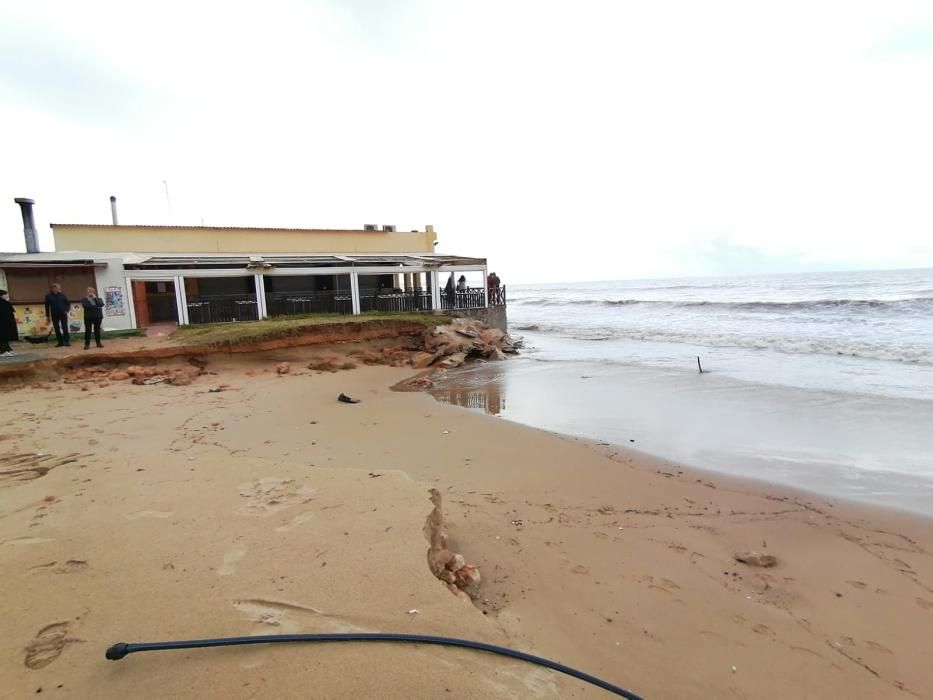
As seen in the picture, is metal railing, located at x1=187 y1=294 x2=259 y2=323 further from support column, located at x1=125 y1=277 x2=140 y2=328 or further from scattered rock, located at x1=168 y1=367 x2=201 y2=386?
scattered rock, located at x1=168 y1=367 x2=201 y2=386

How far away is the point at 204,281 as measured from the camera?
20781 mm

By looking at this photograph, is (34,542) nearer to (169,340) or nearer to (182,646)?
(182,646)

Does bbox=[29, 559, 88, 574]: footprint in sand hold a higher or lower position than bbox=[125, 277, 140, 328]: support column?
lower

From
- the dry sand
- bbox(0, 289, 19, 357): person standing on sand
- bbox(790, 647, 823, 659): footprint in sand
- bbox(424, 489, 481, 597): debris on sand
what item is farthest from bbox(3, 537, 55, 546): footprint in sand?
bbox(0, 289, 19, 357): person standing on sand

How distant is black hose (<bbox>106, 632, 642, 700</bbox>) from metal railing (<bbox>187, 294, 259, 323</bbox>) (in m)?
17.6

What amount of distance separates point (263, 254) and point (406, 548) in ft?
74.4

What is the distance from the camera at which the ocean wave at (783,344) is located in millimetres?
14172

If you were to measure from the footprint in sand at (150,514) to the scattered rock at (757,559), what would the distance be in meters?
4.44

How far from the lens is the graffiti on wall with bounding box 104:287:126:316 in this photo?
53.9 feet

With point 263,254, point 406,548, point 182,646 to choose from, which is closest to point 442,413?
point 406,548

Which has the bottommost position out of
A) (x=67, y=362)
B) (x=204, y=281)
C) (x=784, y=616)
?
(x=784, y=616)

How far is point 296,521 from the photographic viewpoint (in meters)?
3.68

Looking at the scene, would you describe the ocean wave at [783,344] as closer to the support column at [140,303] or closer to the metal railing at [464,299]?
the metal railing at [464,299]

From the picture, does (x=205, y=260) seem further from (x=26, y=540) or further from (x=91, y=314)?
(x=26, y=540)
